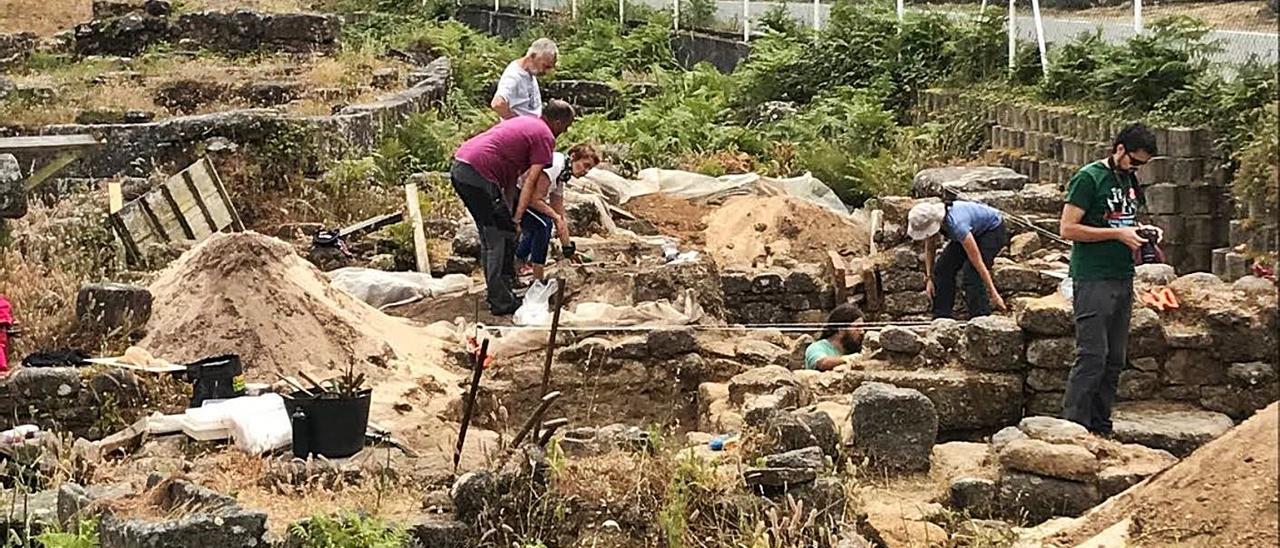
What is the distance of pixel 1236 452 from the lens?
5941 mm

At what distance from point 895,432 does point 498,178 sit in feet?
15.2

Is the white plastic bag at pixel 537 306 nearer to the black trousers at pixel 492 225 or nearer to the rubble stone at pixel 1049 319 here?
the black trousers at pixel 492 225

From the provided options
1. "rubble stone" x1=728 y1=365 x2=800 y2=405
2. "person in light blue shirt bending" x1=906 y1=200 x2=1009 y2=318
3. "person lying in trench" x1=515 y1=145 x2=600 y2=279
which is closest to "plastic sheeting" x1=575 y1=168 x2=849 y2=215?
"person lying in trench" x1=515 y1=145 x2=600 y2=279

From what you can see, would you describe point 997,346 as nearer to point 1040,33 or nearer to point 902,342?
point 902,342

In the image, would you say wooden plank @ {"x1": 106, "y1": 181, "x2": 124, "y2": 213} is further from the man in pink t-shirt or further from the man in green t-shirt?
the man in green t-shirt

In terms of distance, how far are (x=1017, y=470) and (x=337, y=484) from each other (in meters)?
2.95

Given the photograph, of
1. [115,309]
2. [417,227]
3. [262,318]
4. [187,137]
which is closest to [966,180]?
[417,227]

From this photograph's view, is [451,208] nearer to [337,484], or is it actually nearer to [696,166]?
[696,166]

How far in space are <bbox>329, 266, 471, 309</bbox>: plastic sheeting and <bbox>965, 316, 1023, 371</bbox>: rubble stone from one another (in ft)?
14.8

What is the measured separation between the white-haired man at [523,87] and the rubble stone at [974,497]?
22.6 ft

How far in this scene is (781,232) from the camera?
53.3ft

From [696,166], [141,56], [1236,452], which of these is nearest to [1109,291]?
[1236,452]

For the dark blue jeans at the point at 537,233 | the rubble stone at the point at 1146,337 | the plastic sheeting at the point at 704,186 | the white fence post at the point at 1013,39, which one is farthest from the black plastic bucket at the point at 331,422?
the white fence post at the point at 1013,39

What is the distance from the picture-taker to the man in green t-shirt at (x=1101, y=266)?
30.1 ft
